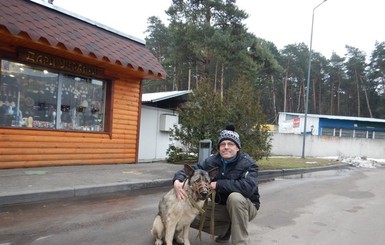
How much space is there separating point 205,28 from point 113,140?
22.0 metres

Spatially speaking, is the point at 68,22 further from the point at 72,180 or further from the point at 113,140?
the point at 72,180

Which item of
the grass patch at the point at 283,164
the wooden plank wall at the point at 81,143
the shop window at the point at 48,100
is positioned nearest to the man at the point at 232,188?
the wooden plank wall at the point at 81,143

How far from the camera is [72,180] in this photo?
845 centimetres

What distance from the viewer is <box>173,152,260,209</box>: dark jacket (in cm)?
424

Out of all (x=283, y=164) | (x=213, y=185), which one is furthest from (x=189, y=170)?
(x=283, y=164)

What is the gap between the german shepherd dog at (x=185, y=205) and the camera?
403 centimetres

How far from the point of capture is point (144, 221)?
6043 mm

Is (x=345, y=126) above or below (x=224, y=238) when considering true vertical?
above

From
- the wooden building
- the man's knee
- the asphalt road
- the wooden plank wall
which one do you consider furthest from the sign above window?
the man's knee

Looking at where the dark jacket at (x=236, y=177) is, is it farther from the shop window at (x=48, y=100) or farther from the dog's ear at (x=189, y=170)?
the shop window at (x=48, y=100)

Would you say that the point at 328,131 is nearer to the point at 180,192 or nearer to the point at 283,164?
the point at 283,164

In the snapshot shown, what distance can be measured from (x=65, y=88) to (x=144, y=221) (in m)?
6.66

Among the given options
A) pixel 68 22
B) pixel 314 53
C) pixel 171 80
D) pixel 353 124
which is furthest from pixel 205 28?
pixel 314 53

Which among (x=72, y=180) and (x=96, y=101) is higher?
(x=96, y=101)
